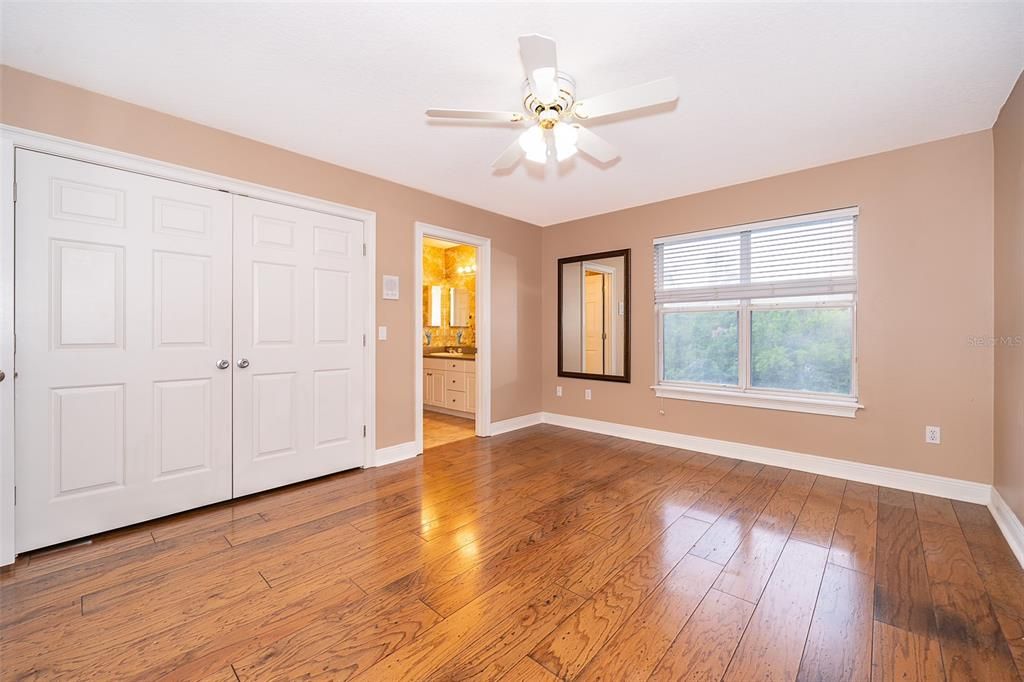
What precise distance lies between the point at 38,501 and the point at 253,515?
101cm

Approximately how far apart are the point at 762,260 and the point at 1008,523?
2299 millimetres

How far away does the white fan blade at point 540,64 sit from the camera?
157 cm

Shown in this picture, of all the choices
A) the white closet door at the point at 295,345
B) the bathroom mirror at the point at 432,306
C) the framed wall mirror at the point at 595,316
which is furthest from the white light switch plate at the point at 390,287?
the bathroom mirror at the point at 432,306

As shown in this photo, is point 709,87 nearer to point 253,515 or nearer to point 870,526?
point 870,526

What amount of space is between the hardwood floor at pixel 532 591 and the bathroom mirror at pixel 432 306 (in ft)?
12.9

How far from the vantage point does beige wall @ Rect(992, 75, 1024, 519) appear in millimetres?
2273

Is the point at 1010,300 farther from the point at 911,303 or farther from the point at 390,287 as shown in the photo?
the point at 390,287

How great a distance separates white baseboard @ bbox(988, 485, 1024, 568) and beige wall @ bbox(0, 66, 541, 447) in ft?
12.5

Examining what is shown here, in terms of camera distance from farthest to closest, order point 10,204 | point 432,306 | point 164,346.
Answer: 1. point 432,306
2. point 164,346
3. point 10,204

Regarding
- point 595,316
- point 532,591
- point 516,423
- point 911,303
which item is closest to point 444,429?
point 516,423

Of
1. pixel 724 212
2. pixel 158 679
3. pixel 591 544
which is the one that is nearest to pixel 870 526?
pixel 591 544

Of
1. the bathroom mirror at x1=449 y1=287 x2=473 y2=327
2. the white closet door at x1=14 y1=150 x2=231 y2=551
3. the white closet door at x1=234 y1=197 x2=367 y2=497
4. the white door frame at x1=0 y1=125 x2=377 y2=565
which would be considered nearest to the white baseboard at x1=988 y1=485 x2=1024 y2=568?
the white closet door at x1=234 y1=197 x2=367 y2=497

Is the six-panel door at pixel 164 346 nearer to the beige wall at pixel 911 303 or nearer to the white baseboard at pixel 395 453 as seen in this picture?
the white baseboard at pixel 395 453

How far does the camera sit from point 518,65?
2152 mm
